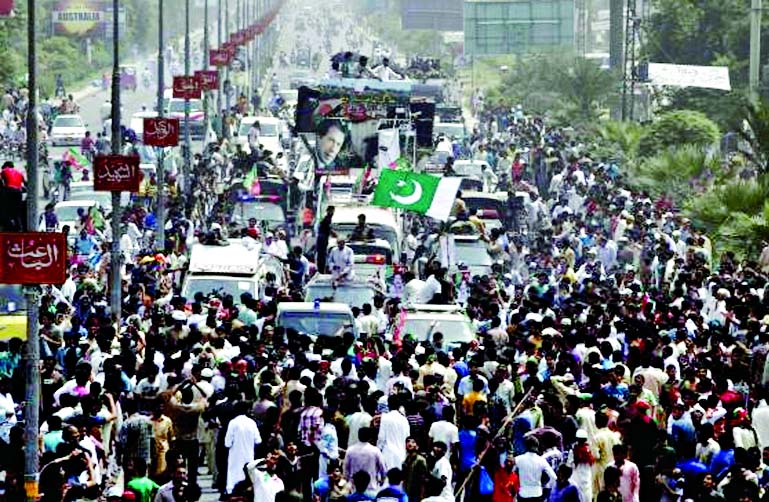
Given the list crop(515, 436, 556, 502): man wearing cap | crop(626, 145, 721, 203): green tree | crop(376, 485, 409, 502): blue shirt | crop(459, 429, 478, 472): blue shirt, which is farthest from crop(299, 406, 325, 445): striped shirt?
crop(626, 145, 721, 203): green tree

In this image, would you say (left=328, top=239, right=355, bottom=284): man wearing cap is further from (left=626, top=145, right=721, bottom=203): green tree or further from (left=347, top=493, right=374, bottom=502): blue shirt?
(left=347, top=493, right=374, bottom=502): blue shirt

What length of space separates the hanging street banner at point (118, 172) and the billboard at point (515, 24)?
237 ft

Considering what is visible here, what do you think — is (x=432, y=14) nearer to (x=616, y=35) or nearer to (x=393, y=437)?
(x=616, y=35)

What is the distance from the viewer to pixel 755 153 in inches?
1681

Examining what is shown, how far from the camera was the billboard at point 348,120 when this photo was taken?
45844mm

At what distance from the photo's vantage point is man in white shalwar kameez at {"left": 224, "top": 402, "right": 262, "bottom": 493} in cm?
2109

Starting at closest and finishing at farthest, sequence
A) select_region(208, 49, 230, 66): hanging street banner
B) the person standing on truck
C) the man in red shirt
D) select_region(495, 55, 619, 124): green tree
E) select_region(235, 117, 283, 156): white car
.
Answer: the man in red shirt
the person standing on truck
select_region(235, 117, 283, 156): white car
select_region(208, 49, 230, 66): hanging street banner
select_region(495, 55, 619, 124): green tree

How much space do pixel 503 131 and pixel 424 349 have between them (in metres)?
51.7

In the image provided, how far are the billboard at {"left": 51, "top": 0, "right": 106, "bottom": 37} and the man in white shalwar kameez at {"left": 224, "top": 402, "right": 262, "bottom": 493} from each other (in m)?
108

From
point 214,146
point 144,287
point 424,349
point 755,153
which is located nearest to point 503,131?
point 214,146

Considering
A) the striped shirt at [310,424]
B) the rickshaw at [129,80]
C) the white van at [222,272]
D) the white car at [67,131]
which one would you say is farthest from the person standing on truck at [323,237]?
the rickshaw at [129,80]

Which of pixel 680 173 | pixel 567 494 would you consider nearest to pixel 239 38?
pixel 680 173

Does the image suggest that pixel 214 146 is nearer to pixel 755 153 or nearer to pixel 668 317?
pixel 755 153

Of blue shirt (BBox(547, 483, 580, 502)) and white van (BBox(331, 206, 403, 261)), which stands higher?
white van (BBox(331, 206, 403, 261))
